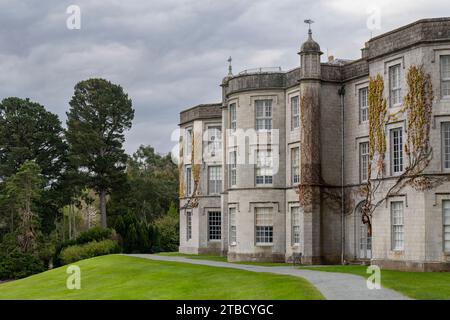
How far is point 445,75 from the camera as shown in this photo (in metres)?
32.2

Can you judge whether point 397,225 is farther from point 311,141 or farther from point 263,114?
point 263,114

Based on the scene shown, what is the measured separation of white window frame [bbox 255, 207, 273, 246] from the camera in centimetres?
4241

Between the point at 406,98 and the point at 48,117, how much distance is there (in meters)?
49.4

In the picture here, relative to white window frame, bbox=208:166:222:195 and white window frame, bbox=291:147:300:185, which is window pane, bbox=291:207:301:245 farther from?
white window frame, bbox=208:166:222:195

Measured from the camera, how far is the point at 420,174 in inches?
1261

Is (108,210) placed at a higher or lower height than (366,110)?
lower

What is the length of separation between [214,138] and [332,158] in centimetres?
1656

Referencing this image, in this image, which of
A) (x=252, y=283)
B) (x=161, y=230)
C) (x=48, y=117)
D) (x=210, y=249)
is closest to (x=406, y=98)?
(x=252, y=283)

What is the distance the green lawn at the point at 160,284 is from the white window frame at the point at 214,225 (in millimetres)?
11465

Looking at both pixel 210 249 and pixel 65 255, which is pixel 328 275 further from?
pixel 65 255

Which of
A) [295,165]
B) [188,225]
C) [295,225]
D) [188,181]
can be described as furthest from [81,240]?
[295,165]

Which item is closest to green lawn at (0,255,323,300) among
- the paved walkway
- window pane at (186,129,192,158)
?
the paved walkway

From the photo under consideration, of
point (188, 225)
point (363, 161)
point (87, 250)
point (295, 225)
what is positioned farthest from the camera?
point (87, 250)

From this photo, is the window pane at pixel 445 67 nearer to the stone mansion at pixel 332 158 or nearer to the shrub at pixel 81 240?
the stone mansion at pixel 332 158
